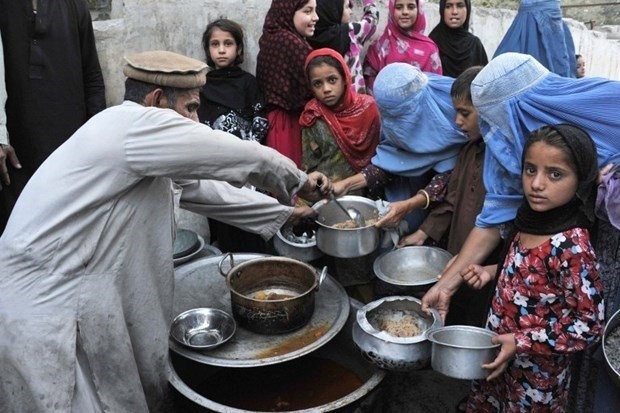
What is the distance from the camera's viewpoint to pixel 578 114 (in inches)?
98.3

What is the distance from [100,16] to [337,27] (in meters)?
2.08

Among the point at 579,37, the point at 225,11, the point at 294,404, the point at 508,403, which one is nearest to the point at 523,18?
the point at 225,11

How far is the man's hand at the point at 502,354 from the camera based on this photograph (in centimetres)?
238

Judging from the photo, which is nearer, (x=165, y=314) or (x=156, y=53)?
(x=156, y=53)

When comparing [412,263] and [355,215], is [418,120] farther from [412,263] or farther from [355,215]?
[412,263]

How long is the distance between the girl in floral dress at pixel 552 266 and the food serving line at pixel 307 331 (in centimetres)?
23

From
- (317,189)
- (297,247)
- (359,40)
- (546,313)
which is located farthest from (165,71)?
(359,40)

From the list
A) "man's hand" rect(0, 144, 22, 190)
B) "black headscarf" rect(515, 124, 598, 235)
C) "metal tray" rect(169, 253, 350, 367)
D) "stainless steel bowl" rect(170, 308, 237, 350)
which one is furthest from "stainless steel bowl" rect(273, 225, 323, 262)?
"man's hand" rect(0, 144, 22, 190)

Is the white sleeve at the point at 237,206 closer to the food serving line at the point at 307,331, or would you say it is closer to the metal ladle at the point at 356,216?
the food serving line at the point at 307,331

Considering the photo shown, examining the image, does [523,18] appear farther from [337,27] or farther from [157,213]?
[157,213]

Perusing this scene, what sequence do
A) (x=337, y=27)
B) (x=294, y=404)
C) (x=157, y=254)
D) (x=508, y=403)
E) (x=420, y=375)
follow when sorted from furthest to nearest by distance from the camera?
(x=337, y=27)
(x=420, y=375)
(x=294, y=404)
(x=508, y=403)
(x=157, y=254)

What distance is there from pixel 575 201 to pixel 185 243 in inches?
100

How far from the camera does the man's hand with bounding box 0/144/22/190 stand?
146 inches

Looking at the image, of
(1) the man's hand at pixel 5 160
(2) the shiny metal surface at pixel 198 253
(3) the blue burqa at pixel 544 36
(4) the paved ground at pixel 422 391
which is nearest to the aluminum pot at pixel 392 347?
(4) the paved ground at pixel 422 391
